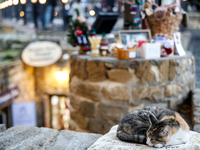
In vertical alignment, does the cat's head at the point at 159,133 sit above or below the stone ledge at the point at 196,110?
above

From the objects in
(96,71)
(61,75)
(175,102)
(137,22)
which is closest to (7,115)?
(61,75)

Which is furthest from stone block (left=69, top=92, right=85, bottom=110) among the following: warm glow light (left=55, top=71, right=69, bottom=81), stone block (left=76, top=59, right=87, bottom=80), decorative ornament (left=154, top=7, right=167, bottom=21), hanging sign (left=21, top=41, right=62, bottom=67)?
warm glow light (left=55, top=71, right=69, bottom=81)

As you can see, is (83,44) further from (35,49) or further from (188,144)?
(35,49)

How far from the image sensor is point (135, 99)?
2.15 m

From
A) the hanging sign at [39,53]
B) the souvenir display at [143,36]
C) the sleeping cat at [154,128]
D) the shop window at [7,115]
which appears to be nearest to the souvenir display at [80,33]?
the souvenir display at [143,36]

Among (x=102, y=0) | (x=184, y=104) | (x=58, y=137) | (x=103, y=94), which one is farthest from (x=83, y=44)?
(x=102, y=0)

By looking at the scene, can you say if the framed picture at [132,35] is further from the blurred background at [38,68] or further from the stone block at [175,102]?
the blurred background at [38,68]

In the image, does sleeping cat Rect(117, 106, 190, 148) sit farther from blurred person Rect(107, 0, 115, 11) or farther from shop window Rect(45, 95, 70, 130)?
blurred person Rect(107, 0, 115, 11)

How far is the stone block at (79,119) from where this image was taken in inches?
93.1

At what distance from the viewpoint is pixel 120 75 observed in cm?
215

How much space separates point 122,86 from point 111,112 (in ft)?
0.88

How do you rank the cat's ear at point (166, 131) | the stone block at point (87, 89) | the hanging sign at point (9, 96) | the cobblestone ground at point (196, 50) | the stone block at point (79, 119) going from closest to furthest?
the cat's ear at point (166, 131) → the stone block at point (87, 89) → the stone block at point (79, 119) → the cobblestone ground at point (196, 50) → the hanging sign at point (9, 96)

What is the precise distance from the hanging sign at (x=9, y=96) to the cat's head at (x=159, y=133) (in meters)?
4.25

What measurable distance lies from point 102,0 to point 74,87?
6156mm
